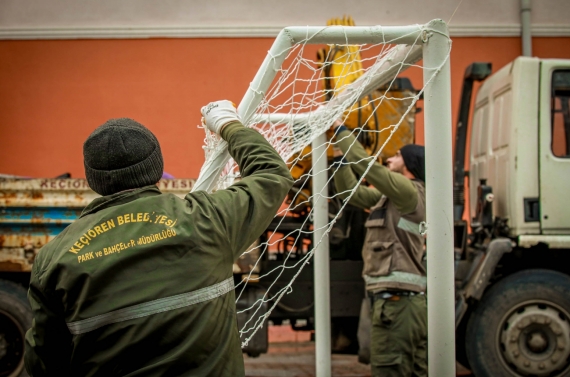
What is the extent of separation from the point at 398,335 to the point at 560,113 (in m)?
2.23

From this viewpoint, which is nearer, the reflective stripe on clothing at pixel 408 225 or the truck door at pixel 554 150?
the reflective stripe on clothing at pixel 408 225

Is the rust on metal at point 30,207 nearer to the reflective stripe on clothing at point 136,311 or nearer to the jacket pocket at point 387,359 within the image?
the jacket pocket at point 387,359

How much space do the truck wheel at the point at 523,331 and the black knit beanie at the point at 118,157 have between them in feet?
11.3

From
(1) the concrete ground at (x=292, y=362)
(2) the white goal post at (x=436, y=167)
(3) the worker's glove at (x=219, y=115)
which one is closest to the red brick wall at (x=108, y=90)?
(1) the concrete ground at (x=292, y=362)

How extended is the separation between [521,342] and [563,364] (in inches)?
12.7

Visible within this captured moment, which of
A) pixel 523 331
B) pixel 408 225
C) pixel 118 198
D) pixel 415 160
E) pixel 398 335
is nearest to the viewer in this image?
pixel 118 198

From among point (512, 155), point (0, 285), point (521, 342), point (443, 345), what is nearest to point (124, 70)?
point (0, 285)

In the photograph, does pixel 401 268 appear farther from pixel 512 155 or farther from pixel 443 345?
pixel 512 155

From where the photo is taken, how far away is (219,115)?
2203 millimetres

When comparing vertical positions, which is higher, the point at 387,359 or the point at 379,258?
the point at 379,258

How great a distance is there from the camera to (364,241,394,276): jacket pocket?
3.73 meters

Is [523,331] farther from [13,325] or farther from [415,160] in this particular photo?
[13,325]

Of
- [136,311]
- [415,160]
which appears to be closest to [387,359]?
[415,160]

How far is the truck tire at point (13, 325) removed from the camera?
471 centimetres
